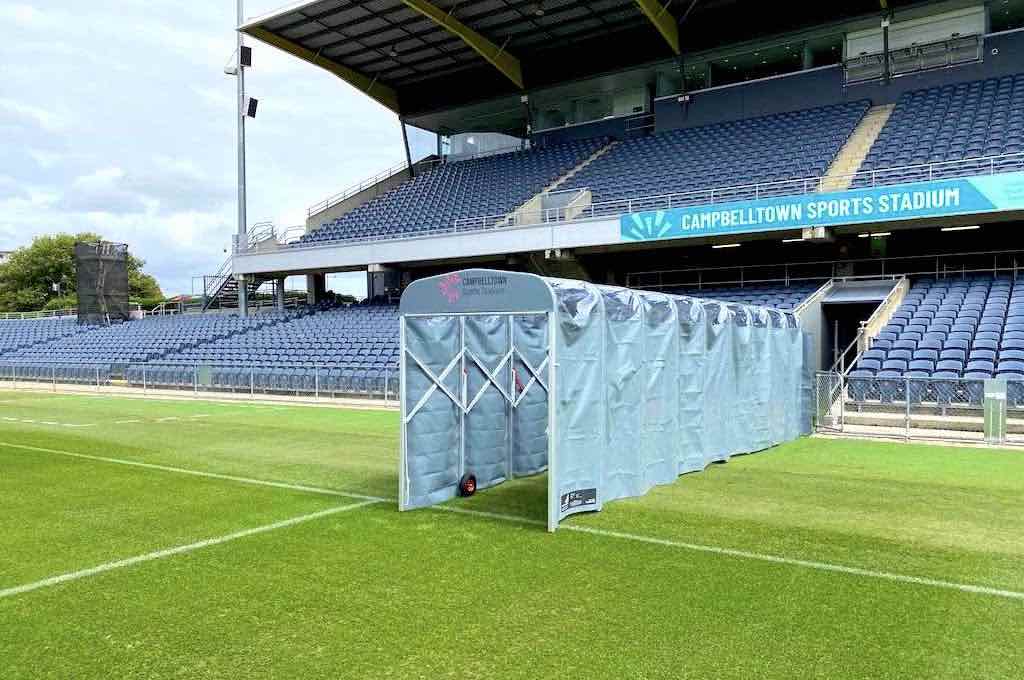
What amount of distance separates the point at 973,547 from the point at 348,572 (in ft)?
18.2

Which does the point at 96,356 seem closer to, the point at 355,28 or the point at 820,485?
the point at 355,28

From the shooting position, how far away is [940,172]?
21422 millimetres

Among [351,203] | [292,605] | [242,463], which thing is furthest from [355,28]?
[292,605]

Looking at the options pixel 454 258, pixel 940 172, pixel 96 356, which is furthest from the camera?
pixel 96 356

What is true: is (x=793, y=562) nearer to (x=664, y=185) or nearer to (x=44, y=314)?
(x=664, y=185)

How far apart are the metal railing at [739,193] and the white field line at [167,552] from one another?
18277 millimetres

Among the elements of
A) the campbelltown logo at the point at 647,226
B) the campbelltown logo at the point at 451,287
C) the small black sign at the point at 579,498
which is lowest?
the small black sign at the point at 579,498

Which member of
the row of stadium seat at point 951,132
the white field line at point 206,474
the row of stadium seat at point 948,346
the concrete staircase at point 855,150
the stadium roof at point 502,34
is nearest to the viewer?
the white field line at point 206,474

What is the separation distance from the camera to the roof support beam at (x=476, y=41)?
29781 mm

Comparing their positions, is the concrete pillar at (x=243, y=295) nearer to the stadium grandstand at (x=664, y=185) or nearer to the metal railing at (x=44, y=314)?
the stadium grandstand at (x=664, y=185)

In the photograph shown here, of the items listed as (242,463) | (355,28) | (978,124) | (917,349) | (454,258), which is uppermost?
(355,28)

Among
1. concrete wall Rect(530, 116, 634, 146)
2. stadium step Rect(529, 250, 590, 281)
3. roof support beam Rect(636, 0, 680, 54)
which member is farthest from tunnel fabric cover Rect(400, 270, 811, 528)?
concrete wall Rect(530, 116, 634, 146)

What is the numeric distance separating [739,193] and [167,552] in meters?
22.1

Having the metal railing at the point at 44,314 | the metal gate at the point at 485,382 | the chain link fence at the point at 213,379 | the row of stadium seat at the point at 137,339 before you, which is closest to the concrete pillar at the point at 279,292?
the row of stadium seat at the point at 137,339
